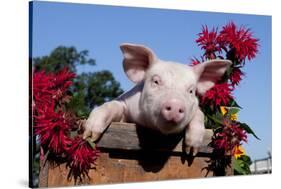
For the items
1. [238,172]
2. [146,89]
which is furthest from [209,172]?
[146,89]

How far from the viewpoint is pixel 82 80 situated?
380 centimetres

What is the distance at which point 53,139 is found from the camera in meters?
3.69

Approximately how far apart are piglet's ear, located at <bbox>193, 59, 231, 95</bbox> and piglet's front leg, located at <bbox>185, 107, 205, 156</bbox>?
0.18m

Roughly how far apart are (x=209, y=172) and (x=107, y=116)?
779mm

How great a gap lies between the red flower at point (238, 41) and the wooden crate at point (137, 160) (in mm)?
544

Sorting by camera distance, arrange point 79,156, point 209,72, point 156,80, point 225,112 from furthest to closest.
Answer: point 225,112 → point 209,72 → point 156,80 → point 79,156

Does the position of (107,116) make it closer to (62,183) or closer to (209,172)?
(62,183)

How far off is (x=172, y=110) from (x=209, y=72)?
60 cm

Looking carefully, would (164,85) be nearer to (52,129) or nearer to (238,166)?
(52,129)

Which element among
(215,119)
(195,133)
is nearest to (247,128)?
(215,119)

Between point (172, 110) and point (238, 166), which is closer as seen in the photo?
point (172, 110)

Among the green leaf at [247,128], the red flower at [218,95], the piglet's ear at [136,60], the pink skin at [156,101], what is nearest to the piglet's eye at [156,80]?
the pink skin at [156,101]

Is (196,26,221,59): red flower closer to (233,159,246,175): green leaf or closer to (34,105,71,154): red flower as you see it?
(233,159,246,175): green leaf

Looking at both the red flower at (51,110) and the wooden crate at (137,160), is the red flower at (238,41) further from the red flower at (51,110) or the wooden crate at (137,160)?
the red flower at (51,110)
